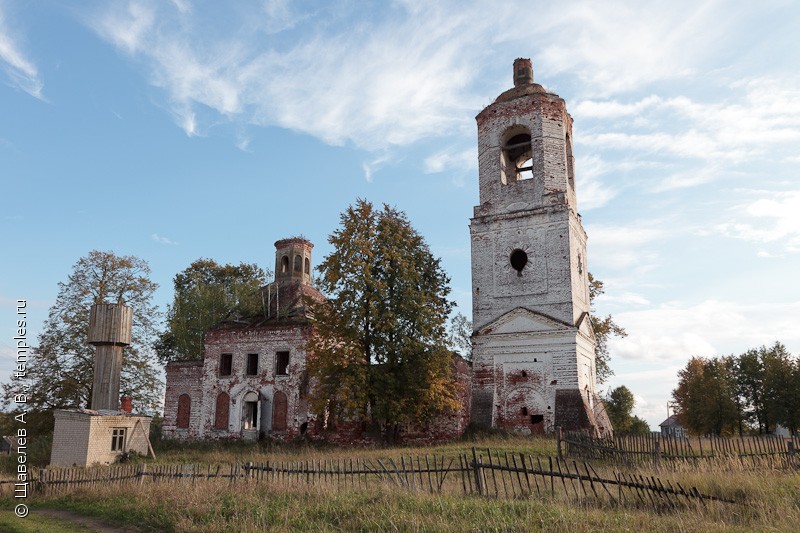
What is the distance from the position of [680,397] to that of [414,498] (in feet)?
140

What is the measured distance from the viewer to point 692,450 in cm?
1324

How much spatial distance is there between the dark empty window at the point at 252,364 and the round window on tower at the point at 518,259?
1184 centimetres

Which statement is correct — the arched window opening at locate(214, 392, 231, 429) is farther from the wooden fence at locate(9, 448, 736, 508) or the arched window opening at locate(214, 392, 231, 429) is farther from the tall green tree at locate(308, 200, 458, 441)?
the wooden fence at locate(9, 448, 736, 508)

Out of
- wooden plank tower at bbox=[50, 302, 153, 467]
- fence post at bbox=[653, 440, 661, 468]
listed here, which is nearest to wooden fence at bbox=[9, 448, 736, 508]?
fence post at bbox=[653, 440, 661, 468]

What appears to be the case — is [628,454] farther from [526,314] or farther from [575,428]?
[526,314]

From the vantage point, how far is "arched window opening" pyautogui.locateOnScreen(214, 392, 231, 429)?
87.2 ft

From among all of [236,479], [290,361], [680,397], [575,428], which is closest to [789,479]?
A: [236,479]

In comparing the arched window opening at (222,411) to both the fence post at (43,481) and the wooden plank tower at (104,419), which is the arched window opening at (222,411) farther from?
the fence post at (43,481)

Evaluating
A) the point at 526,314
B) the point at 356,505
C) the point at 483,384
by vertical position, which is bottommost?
the point at 356,505

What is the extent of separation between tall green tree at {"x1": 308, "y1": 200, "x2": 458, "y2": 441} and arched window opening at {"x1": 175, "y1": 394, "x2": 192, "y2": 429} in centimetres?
861

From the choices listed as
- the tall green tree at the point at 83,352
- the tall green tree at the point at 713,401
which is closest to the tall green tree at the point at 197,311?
the tall green tree at the point at 83,352

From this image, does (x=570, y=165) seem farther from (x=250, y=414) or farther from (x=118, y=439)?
(x=118, y=439)

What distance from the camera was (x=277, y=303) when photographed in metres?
28.5

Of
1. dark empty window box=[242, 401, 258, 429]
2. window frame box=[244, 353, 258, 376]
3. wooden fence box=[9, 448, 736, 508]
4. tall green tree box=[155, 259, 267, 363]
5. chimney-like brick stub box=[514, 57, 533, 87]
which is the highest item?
chimney-like brick stub box=[514, 57, 533, 87]
